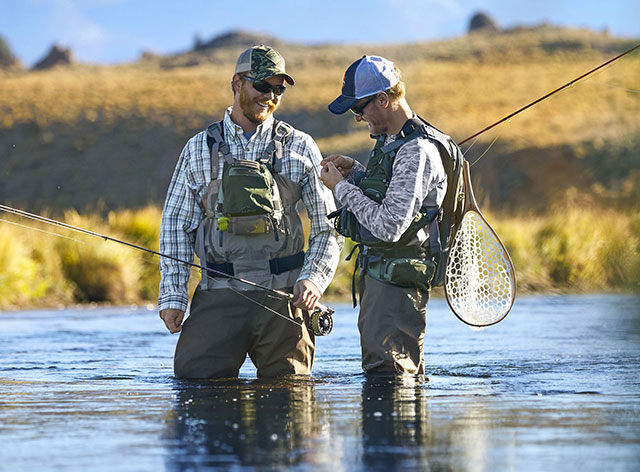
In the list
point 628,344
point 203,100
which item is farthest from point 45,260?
point 203,100

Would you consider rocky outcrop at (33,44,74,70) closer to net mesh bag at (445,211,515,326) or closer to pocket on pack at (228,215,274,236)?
pocket on pack at (228,215,274,236)

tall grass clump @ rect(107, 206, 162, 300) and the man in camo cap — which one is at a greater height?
tall grass clump @ rect(107, 206, 162, 300)

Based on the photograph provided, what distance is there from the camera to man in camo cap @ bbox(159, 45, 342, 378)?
6.64 m

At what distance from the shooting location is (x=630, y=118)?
6247 centimetres

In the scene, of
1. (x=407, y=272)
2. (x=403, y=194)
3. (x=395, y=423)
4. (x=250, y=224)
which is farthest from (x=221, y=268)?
(x=395, y=423)

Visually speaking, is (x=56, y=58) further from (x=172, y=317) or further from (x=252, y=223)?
(x=252, y=223)

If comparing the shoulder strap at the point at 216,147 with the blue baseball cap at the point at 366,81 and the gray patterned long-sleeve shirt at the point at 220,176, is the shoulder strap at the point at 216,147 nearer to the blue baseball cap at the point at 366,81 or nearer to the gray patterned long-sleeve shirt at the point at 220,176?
the gray patterned long-sleeve shirt at the point at 220,176

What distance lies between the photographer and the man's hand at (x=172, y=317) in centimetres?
677

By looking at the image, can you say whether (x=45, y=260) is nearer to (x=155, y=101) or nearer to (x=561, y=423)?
(x=561, y=423)

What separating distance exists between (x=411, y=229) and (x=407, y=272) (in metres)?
0.21

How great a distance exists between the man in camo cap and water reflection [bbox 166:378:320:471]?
8.9 inches

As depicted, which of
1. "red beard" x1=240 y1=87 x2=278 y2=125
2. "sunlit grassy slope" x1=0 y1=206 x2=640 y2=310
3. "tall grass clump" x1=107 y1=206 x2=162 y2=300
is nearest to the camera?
"red beard" x1=240 y1=87 x2=278 y2=125

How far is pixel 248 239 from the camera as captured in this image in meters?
6.66

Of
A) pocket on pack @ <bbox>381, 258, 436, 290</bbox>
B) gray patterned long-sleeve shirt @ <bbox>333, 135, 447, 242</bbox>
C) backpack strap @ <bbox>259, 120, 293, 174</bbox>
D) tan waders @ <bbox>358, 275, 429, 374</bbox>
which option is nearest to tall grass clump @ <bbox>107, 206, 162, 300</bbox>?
backpack strap @ <bbox>259, 120, 293, 174</bbox>
